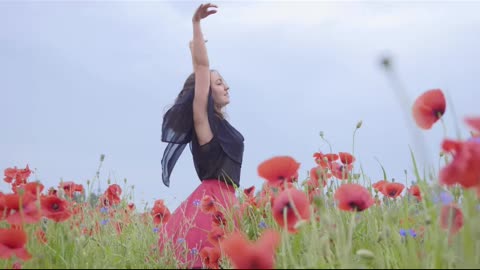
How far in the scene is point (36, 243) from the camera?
2369 millimetres

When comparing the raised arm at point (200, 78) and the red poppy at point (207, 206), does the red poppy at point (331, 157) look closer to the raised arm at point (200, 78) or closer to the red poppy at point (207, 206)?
the red poppy at point (207, 206)

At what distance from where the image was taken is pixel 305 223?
205 cm

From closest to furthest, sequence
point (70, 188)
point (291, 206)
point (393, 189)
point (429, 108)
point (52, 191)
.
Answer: point (291, 206) → point (429, 108) → point (393, 189) → point (52, 191) → point (70, 188)

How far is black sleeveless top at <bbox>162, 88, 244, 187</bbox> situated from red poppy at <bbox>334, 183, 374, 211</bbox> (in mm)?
2190

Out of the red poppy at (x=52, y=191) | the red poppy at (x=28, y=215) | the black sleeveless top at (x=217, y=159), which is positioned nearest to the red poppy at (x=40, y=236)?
the red poppy at (x=28, y=215)

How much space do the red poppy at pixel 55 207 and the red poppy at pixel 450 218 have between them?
1.27m

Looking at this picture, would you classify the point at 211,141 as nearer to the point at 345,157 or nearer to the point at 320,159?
the point at 320,159

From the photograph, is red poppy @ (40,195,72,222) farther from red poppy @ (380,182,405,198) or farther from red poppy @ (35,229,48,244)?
red poppy @ (380,182,405,198)

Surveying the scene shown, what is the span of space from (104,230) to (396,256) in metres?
1.96

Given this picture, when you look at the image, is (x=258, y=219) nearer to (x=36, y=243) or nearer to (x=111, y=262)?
(x=111, y=262)

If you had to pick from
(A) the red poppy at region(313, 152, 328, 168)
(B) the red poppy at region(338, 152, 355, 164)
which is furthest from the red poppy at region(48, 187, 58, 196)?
(B) the red poppy at region(338, 152, 355, 164)

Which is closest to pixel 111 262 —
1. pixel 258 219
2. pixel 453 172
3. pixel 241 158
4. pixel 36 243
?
pixel 36 243

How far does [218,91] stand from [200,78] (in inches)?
12.7

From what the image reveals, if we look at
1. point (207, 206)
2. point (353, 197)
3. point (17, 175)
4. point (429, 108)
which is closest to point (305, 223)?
point (353, 197)
